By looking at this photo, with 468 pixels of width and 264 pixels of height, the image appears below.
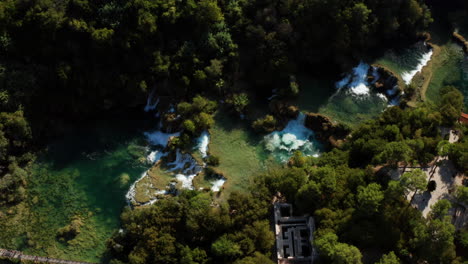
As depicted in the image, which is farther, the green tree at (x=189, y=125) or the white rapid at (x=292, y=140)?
the white rapid at (x=292, y=140)

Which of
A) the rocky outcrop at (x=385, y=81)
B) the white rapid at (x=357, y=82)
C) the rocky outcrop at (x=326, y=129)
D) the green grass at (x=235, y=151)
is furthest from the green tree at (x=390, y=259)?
the rocky outcrop at (x=385, y=81)

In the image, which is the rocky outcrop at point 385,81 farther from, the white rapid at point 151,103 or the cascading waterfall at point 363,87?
the white rapid at point 151,103

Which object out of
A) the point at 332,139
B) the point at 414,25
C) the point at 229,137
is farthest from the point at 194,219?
the point at 414,25

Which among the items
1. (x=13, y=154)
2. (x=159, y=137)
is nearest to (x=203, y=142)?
(x=159, y=137)

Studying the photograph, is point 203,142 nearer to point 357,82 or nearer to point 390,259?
point 357,82

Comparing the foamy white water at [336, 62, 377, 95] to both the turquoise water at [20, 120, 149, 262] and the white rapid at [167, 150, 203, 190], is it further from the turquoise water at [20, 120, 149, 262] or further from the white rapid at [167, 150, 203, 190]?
the turquoise water at [20, 120, 149, 262]

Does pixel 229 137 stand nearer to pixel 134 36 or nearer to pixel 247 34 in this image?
pixel 247 34
